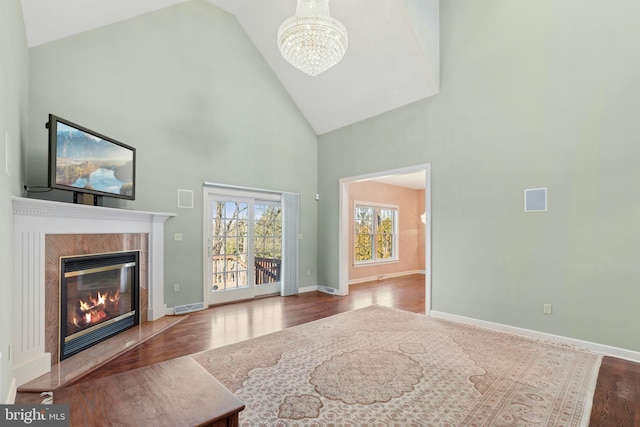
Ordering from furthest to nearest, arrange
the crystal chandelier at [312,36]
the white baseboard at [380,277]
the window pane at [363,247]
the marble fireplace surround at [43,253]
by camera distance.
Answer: the window pane at [363,247], the white baseboard at [380,277], the crystal chandelier at [312,36], the marble fireplace surround at [43,253]

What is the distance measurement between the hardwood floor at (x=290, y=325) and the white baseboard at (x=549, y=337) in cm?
13

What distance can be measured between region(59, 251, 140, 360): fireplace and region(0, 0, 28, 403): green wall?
28.5 inches

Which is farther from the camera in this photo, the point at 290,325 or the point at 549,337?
the point at 290,325

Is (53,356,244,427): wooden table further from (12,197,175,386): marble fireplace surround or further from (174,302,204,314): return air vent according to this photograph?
(174,302,204,314): return air vent

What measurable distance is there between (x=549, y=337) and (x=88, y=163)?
5537mm

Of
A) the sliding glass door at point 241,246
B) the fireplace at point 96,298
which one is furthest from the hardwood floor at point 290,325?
the fireplace at point 96,298

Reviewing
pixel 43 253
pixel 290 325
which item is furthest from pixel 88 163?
pixel 290 325

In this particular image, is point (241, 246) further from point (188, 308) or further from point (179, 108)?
point (179, 108)

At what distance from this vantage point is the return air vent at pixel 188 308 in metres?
4.82

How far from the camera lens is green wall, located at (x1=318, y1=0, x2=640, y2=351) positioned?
10.7 ft

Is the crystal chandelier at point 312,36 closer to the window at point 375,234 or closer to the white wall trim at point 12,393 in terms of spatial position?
the white wall trim at point 12,393

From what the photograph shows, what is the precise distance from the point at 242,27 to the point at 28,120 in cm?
363

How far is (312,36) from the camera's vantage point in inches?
127

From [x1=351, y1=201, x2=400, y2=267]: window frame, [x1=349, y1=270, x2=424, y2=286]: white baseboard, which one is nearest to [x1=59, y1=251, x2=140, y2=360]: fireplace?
[x1=349, y1=270, x2=424, y2=286]: white baseboard
